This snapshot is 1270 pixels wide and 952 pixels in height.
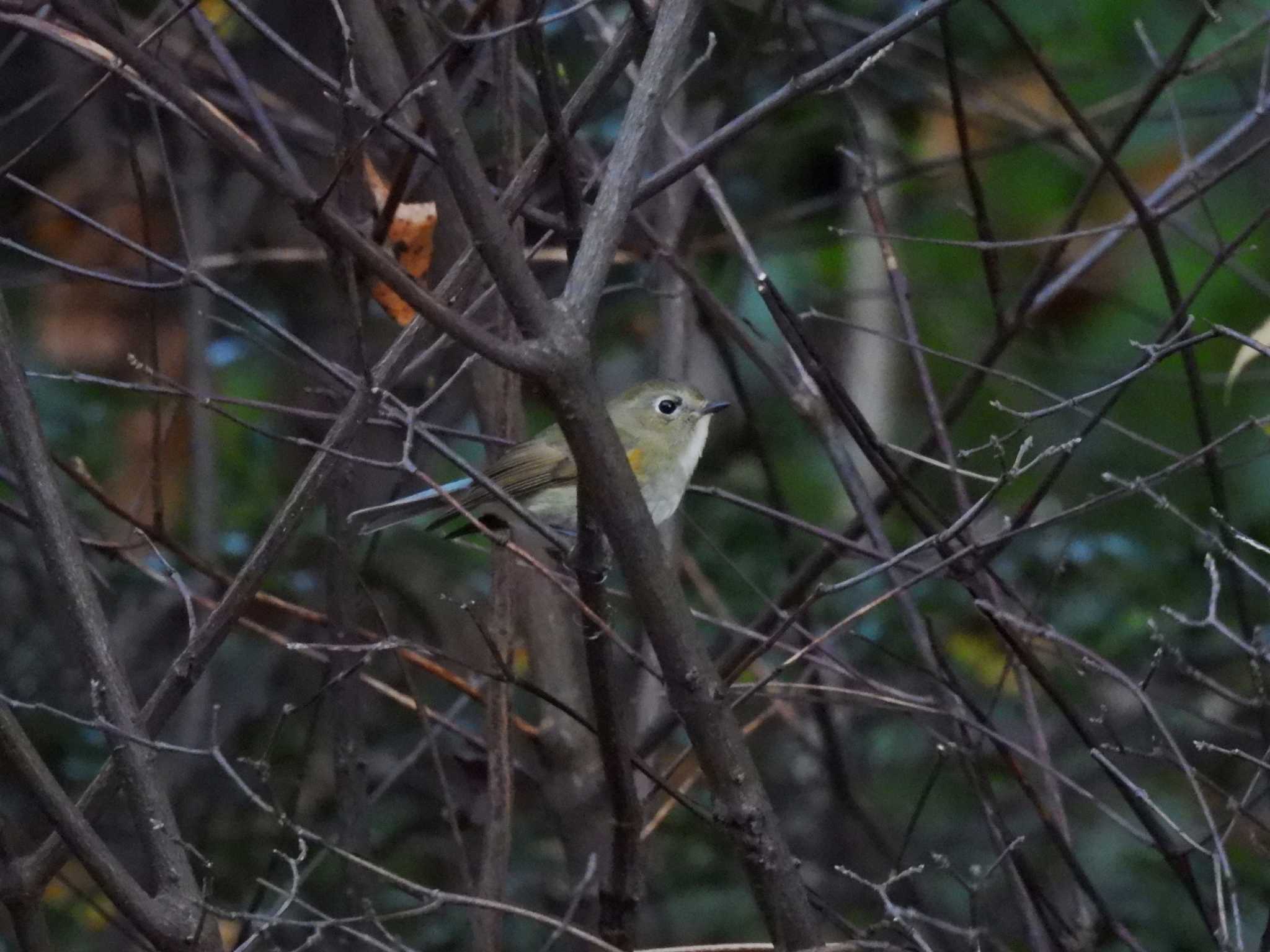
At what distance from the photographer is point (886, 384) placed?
6422 millimetres

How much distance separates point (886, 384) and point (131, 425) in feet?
9.94

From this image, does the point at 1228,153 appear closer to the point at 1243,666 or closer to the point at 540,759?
the point at 1243,666

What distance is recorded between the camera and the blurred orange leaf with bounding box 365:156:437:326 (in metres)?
3.27

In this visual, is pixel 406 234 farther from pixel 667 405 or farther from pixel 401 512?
pixel 667 405

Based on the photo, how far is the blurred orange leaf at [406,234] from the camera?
129 inches

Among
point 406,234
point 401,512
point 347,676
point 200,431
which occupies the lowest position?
point 347,676

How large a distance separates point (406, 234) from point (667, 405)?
1.22 m

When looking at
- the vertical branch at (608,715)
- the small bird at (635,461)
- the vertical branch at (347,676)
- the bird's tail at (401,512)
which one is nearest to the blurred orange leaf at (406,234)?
the vertical branch at (347,676)

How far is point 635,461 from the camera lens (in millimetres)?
4207

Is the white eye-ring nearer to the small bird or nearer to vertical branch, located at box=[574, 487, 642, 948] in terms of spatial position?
the small bird

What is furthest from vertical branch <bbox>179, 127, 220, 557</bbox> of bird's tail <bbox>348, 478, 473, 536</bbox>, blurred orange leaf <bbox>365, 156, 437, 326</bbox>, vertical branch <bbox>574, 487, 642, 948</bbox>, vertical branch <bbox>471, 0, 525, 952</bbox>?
vertical branch <bbox>574, 487, 642, 948</bbox>

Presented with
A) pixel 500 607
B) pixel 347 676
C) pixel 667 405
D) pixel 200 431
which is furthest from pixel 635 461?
pixel 200 431

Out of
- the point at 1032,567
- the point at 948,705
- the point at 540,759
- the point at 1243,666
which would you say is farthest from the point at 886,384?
the point at 948,705

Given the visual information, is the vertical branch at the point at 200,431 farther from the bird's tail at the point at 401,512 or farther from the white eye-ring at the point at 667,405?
the white eye-ring at the point at 667,405
